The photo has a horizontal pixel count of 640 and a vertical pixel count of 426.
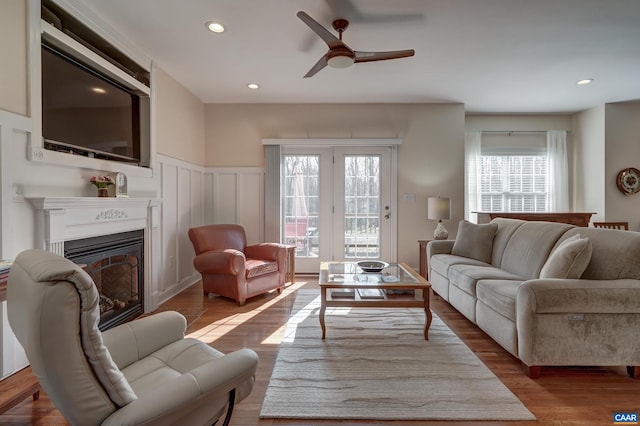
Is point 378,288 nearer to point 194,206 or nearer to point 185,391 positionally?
point 185,391

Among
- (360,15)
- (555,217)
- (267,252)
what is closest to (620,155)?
(555,217)

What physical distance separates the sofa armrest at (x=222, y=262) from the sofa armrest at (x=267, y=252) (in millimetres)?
516

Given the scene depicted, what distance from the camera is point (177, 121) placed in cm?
390

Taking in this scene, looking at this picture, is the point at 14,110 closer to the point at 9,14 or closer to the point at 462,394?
the point at 9,14

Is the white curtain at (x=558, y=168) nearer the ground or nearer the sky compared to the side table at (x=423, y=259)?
nearer the sky

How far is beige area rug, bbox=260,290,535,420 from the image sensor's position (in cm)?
169

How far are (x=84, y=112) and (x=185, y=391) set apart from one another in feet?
8.26

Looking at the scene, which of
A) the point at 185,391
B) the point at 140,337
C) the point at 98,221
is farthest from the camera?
the point at 98,221

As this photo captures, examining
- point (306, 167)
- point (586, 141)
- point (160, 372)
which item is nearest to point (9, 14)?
point (160, 372)

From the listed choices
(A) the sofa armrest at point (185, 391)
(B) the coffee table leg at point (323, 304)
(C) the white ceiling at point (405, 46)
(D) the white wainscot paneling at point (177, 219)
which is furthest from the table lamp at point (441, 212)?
(A) the sofa armrest at point (185, 391)

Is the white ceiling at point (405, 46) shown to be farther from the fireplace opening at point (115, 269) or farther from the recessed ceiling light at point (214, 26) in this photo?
the fireplace opening at point (115, 269)

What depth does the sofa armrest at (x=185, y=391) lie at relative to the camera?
2.93ft

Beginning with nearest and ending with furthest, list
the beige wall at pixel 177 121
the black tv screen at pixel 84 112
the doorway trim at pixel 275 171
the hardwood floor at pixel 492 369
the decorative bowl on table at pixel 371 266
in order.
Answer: the hardwood floor at pixel 492 369 → the black tv screen at pixel 84 112 → the decorative bowl on table at pixel 371 266 → the beige wall at pixel 177 121 → the doorway trim at pixel 275 171

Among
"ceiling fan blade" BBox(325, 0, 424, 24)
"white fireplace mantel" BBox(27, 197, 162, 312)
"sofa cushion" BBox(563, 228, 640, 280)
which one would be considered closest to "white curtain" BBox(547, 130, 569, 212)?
"sofa cushion" BBox(563, 228, 640, 280)
